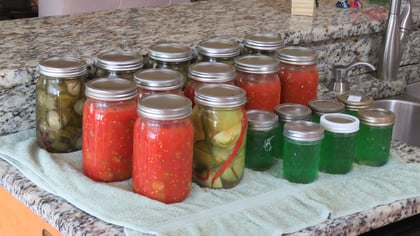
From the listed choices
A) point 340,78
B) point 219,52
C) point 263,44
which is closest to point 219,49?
point 219,52

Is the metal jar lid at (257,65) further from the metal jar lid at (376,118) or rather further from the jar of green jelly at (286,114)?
the metal jar lid at (376,118)

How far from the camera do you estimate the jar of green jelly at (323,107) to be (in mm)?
1294

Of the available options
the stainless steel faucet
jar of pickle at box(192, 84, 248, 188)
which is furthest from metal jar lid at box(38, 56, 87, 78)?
the stainless steel faucet

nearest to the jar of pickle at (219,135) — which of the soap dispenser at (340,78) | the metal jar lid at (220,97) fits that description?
the metal jar lid at (220,97)

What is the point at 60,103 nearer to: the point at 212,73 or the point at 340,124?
the point at 212,73

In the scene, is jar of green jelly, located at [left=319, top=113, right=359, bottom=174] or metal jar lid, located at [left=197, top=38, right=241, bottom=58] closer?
jar of green jelly, located at [left=319, top=113, right=359, bottom=174]

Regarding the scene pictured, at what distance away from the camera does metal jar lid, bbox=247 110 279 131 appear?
47.2 inches

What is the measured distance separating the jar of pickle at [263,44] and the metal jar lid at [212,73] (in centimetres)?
17

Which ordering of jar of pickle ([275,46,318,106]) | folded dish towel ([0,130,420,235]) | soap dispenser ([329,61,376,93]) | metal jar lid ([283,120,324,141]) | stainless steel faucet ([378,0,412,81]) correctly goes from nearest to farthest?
folded dish towel ([0,130,420,235]), metal jar lid ([283,120,324,141]), jar of pickle ([275,46,318,106]), soap dispenser ([329,61,376,93]), stainless steel faucet ([378,0,412,81])

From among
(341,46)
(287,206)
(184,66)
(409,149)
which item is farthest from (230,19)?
(287,206)

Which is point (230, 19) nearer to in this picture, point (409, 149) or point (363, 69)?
point (363, 69)

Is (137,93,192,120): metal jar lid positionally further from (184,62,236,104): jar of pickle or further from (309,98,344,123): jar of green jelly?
(309,98,344,123): jar of green jelly

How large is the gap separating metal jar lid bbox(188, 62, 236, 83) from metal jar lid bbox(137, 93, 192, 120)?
4.9 inches

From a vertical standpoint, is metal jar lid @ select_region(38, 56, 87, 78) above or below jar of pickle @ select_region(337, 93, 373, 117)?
above
